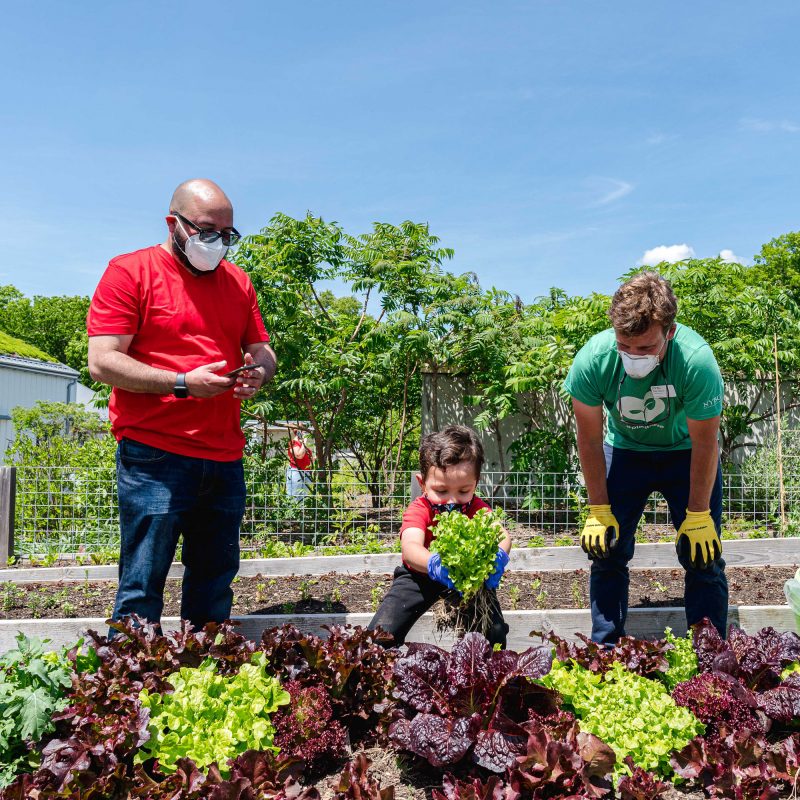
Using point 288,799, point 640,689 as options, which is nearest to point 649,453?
point 640,689

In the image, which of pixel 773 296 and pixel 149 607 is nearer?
pixel 149 607

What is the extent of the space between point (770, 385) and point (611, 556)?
5.56 meters

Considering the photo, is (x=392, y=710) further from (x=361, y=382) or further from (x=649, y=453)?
(x=361, y=382)

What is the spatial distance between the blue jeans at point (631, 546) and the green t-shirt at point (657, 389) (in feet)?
0.25

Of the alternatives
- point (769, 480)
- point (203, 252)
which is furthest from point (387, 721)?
point (769, 480)

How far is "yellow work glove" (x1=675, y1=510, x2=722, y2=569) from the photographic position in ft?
9.67

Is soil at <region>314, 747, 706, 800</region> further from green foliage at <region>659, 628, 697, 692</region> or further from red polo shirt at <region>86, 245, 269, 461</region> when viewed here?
red polo shirt at <region>86, 245, 269, 461</region>

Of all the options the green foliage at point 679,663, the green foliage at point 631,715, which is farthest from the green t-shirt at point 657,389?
the green foliage at point 631,715

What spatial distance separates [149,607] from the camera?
2742 mm

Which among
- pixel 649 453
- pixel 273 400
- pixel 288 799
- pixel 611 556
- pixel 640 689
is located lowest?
pixel 288 799

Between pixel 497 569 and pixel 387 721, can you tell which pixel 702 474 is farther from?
pixel 387 721

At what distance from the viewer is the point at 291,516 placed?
5812 millimetres

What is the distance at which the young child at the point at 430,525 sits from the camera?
2918 millimetres

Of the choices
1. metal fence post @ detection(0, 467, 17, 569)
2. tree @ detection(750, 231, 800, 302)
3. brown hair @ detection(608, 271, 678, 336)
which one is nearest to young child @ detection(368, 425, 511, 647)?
brown hair @ detection(608, 271, 678, 336)
